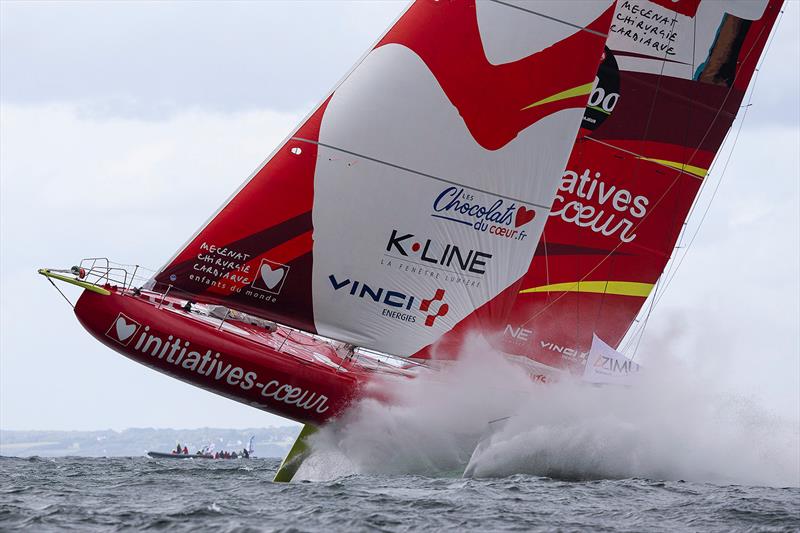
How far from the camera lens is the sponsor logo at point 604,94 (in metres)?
17.8

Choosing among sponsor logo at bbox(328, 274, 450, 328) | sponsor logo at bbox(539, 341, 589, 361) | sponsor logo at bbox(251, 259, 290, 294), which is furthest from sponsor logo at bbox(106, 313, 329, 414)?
sponsor logo at bbox(539, 341, 589, 361)

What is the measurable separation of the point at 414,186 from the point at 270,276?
191cm

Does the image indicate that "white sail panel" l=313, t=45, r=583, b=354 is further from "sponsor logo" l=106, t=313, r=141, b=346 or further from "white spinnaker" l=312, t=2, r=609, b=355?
"sponsor logo" l=106, t=313, r=141, b=346

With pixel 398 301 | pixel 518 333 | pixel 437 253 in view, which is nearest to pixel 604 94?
pixel 518 333

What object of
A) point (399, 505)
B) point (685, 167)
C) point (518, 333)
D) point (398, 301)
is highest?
point (685, 167)

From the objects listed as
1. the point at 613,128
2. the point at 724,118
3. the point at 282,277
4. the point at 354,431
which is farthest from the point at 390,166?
the point at 724,118

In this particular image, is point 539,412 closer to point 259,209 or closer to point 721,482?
point 721,482

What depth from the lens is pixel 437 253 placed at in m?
14.0

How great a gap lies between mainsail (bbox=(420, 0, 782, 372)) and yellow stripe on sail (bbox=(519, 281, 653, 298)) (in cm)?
2

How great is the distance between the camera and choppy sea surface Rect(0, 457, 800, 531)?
9.59 m

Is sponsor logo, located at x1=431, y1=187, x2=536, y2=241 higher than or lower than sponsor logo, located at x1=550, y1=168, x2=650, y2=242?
lower

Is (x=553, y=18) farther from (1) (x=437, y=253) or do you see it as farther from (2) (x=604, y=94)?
(2) (x=604, y=94)

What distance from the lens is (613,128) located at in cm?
1798

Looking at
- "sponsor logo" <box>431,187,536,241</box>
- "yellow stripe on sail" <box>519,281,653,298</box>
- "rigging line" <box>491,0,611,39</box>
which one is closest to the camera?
"sponsor logo" <box>431,187,536,241</box>
